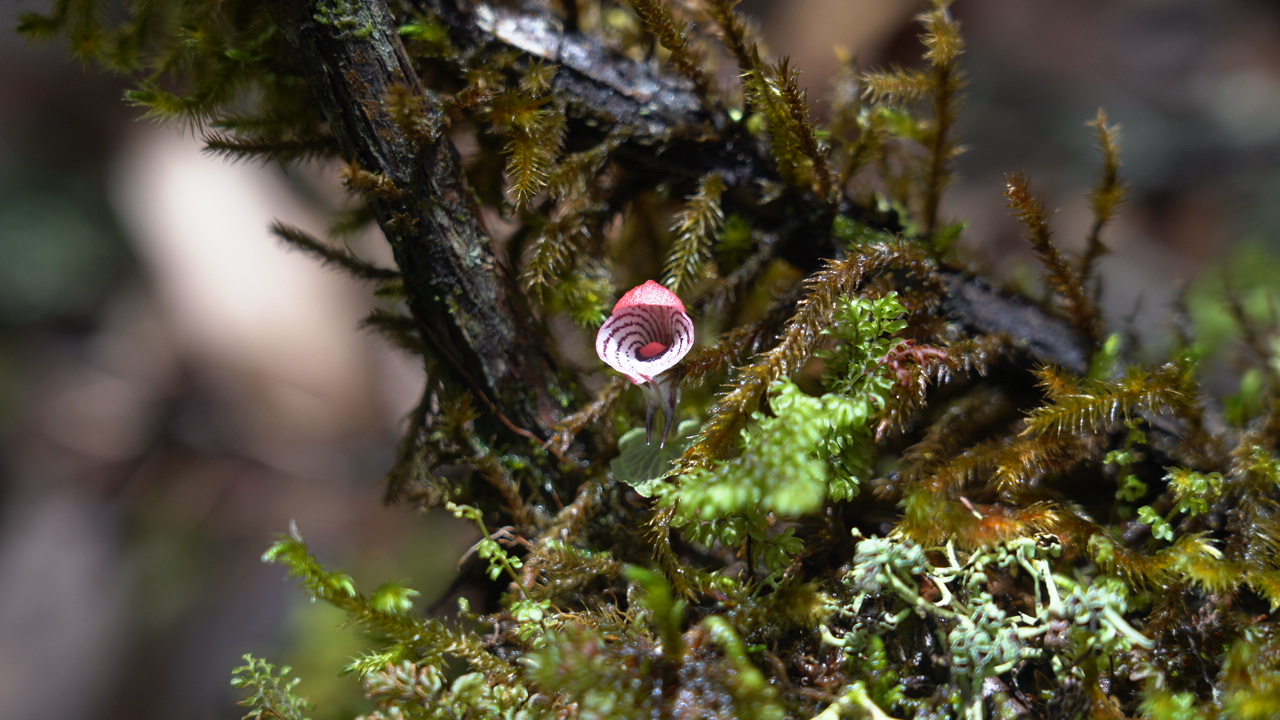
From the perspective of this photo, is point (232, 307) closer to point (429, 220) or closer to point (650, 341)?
point (429, 220)

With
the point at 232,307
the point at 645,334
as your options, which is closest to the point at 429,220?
the point at 645,334

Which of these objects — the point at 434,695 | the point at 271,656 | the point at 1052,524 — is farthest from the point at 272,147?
the point at 271,656

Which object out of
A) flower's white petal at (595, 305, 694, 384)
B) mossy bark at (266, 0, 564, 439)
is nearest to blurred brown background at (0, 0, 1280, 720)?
mossy bark at (266, 0, 564, 439)

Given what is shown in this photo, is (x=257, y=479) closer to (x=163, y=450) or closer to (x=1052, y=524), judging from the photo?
(x=163, y=450)

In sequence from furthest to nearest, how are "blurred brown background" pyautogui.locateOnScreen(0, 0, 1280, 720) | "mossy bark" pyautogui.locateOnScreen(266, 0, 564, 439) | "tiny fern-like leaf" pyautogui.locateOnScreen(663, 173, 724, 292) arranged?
"blurred brown background" pyautogui.locateOnScreen(0, 0, 1280, 720) → "tiny fern-like leaf" pyautogui.locateOnScreen(663, 173, 724, 292) → "mossy bark" pyautogui.locateOnScreen(266, 0, 564, 439)

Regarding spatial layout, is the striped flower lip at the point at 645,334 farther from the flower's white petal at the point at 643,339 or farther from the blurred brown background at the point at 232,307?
the blurred brown background at the point at 232,307

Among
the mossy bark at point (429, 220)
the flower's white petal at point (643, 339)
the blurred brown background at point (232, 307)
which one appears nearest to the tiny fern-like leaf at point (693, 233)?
the flower's white petal at point (643, 339)

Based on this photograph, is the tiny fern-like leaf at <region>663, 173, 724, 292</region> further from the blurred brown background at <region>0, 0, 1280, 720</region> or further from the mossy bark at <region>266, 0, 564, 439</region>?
the blurred brown background at <region>0, 0, 1280, 720</region>
